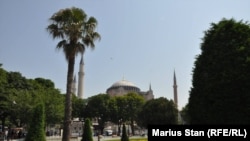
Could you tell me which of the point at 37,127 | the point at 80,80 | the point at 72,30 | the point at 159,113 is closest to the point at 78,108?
the point at 159,113

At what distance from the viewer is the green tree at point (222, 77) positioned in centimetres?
1966

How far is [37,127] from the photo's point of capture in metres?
16.0

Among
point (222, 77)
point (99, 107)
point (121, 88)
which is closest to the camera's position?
point (222, 77)

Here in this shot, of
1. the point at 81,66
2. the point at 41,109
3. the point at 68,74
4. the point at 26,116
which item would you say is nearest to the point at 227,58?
the point at 68,74

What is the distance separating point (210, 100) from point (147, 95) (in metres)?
131

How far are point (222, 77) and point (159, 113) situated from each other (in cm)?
4464

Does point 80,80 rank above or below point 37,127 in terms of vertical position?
above

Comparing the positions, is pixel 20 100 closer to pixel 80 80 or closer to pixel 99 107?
pixel 99 107

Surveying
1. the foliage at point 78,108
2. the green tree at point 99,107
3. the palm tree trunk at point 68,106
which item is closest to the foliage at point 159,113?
the green tree at point 99,107

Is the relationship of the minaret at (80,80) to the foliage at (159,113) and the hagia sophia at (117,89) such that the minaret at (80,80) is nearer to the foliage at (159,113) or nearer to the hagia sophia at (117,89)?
the hagia sophia at (117,89)

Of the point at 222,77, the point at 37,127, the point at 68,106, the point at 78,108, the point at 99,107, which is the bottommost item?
the point at 37,127

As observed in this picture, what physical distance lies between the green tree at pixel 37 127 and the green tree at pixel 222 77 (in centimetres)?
1015

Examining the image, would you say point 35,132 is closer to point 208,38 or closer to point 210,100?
point 210,100

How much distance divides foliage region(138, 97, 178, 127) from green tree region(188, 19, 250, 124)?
4224 centimetres
